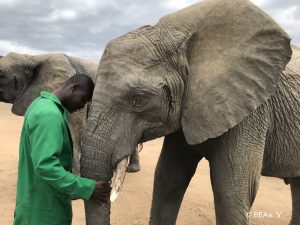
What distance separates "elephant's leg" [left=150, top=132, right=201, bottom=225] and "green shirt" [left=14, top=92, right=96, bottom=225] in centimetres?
118

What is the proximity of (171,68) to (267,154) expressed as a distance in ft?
3.90

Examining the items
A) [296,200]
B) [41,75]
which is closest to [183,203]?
[296,200]

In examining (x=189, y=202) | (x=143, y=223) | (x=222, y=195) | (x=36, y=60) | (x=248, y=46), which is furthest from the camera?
(x=36, y=60)

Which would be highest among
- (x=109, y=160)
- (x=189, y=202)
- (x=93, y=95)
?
(x=93, y=95)

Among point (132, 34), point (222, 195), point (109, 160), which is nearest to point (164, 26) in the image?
point (132, 34)

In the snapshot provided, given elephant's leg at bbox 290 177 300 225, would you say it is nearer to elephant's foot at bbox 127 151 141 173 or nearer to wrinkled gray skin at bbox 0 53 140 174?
elephant's foot at bbox 127 151 141 173

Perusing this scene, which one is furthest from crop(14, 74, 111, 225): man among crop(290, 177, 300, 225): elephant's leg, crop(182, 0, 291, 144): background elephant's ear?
crop(290, 177, 300, 225): elephant's leg

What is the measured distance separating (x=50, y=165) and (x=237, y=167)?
4.27 ft

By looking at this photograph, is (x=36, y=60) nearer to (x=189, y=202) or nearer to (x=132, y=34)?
(x=189, y=202)

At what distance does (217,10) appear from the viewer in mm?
2773

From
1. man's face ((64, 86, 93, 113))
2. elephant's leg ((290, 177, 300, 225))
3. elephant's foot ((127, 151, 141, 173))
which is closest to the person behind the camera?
man's face ((64, 86, 93, 113))

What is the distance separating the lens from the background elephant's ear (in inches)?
106

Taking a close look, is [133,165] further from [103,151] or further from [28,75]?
[103,151]

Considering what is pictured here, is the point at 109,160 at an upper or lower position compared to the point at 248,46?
lower
